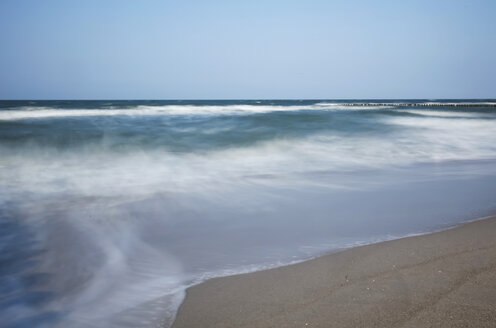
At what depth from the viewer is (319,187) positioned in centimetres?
559

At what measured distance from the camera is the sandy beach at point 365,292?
185cm

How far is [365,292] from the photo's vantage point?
2.13 m

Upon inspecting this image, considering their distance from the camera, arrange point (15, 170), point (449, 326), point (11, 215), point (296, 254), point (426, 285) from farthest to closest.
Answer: point (15, 170)
point (11, 215)
point (296, 254)
point (426, 285)
point (449, 326)

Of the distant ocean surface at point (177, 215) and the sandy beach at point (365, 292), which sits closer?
the sandy beach at point (365, 292)

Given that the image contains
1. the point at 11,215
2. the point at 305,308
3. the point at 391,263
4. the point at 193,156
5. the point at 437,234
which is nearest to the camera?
the point at 305,308

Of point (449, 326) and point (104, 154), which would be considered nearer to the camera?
point (449, 326)

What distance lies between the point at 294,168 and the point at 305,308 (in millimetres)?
5505

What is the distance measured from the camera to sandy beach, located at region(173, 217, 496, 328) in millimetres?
1854

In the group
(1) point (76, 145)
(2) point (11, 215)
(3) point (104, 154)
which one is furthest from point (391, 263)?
(1) point (76, 145)

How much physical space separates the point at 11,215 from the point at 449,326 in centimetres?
455

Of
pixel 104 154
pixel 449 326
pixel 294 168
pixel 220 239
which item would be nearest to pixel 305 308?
pixel 449 326

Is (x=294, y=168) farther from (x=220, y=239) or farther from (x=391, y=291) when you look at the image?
(x=391, y=291)

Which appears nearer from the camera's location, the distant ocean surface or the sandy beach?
the sandy beach

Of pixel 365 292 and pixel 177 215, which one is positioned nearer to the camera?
pixel 365 292
